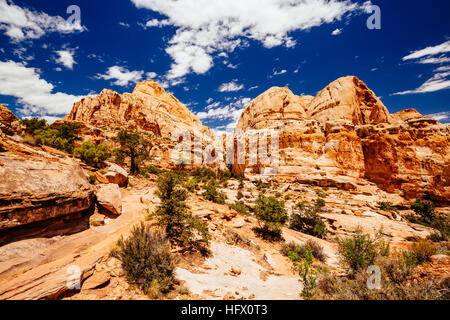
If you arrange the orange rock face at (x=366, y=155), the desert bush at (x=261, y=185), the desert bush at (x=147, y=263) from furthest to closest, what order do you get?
the desert bush at (x=261, y=185) < the orange rock face at (x=366, y=155) < the desert bush at (x=147, y=263)

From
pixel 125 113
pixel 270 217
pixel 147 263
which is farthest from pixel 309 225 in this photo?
pixel 125 113

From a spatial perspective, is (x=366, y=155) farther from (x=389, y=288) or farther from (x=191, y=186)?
(x=389, y=288)

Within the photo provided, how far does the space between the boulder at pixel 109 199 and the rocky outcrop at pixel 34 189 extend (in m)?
0.66

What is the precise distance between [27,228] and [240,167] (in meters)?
30.8

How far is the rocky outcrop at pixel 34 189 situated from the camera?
4.52 m

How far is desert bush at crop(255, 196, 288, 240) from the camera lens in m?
9.59

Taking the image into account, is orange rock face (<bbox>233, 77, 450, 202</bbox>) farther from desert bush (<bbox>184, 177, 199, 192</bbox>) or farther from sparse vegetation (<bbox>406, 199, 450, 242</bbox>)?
desert bush (<bbox>184, 177, 199, 192</bbox>)

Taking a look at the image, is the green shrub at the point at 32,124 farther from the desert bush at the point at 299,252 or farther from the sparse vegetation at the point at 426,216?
the sparse vegetation at the point at 426,216

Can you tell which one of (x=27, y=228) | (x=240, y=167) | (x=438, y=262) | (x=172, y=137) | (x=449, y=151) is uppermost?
(x=172, y=137)

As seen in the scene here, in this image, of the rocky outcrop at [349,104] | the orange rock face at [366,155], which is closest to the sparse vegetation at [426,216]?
the orange rock face at [366,155]

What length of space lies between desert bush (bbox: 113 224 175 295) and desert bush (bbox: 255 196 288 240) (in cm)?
652

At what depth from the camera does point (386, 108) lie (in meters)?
42.6
